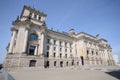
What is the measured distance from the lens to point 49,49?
34656 millimetres

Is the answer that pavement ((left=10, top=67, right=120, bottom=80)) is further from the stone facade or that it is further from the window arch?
the window arch

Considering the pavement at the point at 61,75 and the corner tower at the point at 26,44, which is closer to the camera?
the pavement at the point at 61,75

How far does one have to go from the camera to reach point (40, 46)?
1194 inches

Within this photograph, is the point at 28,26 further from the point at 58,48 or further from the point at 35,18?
the point at 58,48

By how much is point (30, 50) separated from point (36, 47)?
243 centimetres

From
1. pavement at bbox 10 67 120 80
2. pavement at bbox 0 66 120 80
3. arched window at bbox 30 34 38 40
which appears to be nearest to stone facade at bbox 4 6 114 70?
arched window at bbox 30 34 38 40

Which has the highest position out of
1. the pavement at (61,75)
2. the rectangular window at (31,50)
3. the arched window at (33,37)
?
the arched window at (33,37)

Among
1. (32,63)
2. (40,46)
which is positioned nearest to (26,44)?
(40,46)

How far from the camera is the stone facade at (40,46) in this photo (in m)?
25.7

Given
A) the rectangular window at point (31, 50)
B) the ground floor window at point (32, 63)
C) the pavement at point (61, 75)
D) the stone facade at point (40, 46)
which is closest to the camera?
the pavement at point (61, 75)

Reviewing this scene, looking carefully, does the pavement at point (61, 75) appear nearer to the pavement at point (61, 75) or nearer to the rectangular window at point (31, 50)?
the pavement at point (61, 75)

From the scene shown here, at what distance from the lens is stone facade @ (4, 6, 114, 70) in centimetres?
2573

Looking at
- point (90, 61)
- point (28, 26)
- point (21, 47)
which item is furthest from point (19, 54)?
point (90, 61)

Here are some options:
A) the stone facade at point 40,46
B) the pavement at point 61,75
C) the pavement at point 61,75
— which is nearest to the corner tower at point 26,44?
the stone facade at point 40,46
